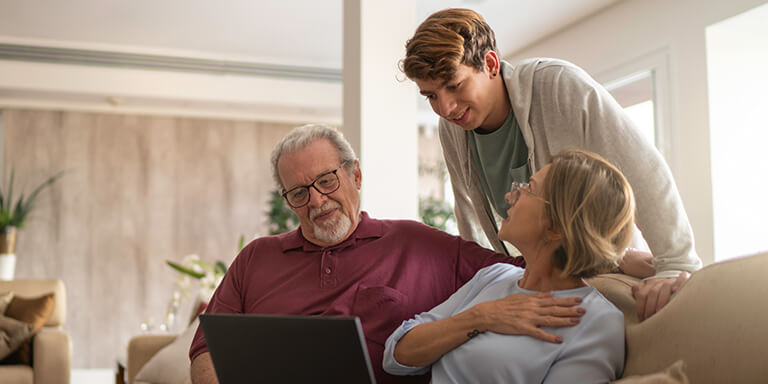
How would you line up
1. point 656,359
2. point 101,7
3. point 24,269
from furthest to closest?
1. point 24,269
2. point 101,7
3. point 656,359

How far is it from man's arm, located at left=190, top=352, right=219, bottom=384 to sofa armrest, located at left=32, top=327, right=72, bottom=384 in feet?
10.3

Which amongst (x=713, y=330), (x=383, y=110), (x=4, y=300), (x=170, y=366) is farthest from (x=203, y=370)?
(x=4, y=300)

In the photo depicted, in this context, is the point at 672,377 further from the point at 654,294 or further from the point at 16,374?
the point at 16,374

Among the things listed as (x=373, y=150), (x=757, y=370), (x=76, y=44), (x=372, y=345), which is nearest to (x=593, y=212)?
(x=757, y=370)

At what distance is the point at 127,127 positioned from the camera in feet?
24.9

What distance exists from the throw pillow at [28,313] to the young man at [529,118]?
3781 millimetres

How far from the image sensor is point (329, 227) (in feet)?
6.41

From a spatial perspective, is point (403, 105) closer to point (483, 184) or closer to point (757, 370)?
point (483, 184)

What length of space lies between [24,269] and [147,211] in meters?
1.31

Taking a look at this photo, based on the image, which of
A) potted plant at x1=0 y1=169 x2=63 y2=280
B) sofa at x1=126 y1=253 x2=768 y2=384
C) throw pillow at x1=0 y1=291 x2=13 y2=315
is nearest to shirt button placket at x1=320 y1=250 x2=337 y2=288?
sofa at x1=126 y1=253 x2=768 y2=384

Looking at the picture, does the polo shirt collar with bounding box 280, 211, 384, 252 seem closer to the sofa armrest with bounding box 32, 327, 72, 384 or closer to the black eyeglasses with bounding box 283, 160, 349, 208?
the black eyeglasses with bounding box 283, 160, 349, 208

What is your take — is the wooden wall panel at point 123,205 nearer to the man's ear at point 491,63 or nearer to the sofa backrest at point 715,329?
the man's ear at point 491,63

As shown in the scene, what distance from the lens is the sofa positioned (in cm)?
104

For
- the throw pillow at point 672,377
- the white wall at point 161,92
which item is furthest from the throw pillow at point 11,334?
the throw pillow at point 672,377
